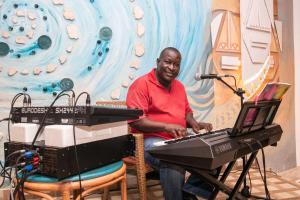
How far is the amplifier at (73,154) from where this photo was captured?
1094mm

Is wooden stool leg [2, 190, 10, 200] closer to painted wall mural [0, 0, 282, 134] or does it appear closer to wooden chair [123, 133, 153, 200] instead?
painted wall mural [0, 0, 282, 134]

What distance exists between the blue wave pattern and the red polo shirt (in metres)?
0.46

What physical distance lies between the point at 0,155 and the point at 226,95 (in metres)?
2.28

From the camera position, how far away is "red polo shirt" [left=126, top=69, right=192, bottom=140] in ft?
6.75

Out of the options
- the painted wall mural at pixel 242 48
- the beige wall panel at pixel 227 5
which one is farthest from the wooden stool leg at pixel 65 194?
the beige wall panel at pixel 227 5

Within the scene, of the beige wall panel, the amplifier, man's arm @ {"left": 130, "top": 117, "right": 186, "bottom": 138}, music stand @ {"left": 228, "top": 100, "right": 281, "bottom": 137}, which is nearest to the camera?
the amplifier

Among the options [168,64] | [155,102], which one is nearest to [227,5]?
[168,64]

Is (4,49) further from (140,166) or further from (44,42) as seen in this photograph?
(140,166)

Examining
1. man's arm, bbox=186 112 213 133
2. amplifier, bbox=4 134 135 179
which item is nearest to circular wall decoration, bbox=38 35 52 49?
amplifier, bbox=4 134 135 179

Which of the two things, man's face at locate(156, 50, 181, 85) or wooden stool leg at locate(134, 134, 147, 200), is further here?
man's face at locate(156, 50, 181, 85)

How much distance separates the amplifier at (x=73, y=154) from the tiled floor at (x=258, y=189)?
44.9 inches

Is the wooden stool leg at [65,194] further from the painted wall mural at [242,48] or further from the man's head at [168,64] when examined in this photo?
the painted wall mural at [242,48]

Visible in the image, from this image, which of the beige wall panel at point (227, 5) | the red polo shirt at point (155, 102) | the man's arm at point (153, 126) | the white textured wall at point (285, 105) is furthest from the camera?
the white textured wall at point (285, 105)

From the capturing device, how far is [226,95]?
125 inches
